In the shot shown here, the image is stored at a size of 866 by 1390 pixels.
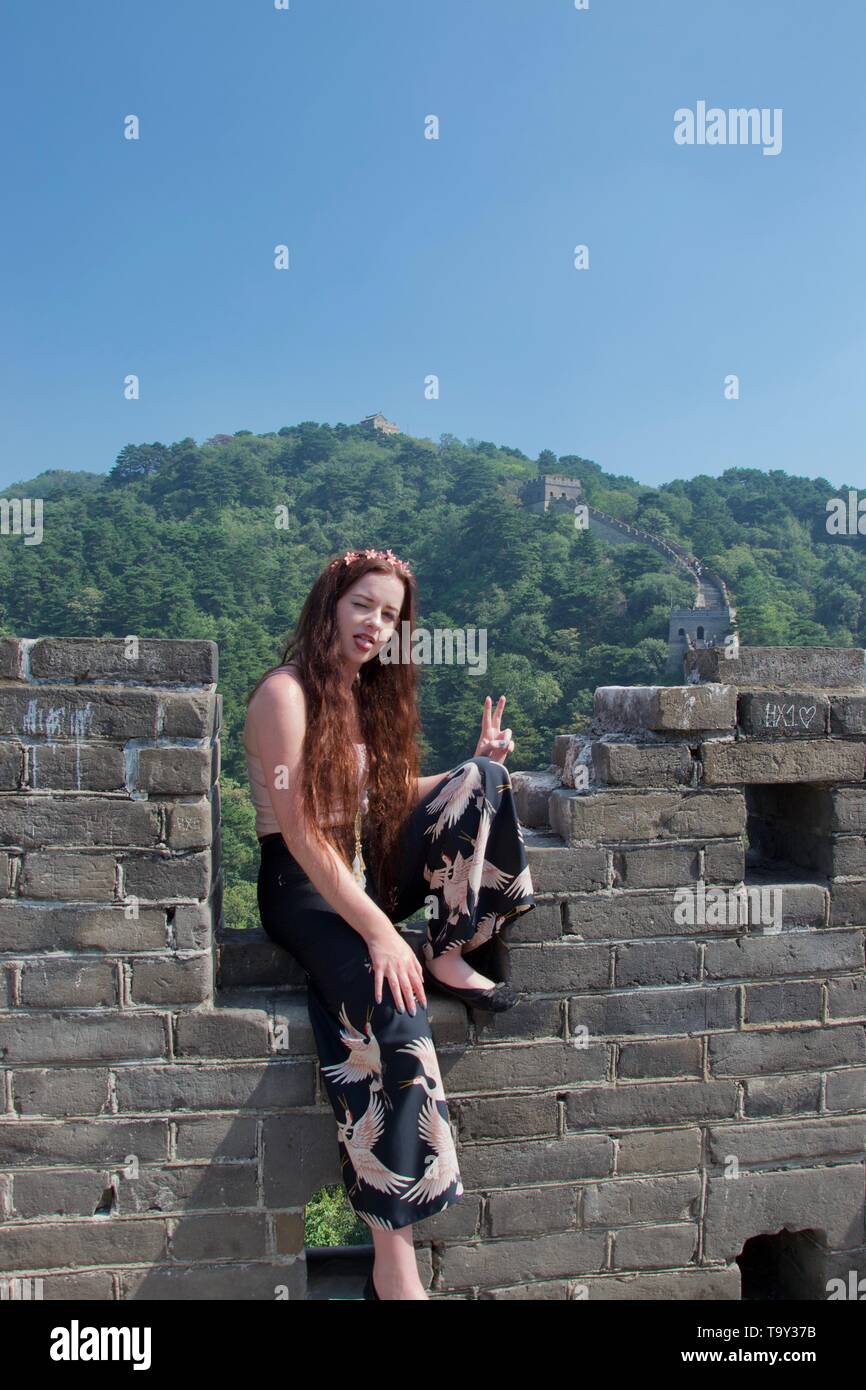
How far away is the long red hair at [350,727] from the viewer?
7.99ft

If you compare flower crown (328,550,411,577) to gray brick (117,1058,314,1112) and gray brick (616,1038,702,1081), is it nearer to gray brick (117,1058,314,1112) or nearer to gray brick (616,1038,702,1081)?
gray brick (117,1058,314,1112)

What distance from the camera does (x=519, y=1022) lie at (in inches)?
107

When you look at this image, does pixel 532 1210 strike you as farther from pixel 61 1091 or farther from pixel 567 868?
pixel 61 1091

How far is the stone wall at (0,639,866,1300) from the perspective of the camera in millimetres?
2484

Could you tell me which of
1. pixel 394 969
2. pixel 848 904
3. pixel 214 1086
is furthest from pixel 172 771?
pixel 848 904

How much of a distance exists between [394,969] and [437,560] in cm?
6492

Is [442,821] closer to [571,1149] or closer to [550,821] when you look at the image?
[550,821]

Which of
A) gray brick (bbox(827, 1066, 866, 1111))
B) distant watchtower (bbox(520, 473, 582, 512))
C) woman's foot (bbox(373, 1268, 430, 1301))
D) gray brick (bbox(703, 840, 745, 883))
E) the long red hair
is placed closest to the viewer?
woman's foot (bbox(373, 1268, 430, 1301))

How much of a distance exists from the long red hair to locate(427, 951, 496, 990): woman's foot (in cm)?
22

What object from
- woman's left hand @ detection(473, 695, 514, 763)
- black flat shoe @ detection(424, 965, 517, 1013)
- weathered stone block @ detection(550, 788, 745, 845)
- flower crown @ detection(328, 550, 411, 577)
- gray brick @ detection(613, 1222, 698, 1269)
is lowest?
gray brick @ detection(613, 1222, 698, 1269)

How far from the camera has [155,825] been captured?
250 centimetres

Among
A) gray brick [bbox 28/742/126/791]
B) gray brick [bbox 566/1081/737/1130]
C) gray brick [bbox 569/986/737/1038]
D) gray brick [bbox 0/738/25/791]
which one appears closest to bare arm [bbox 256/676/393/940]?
gray brick [bbox 28/742/126/791]
